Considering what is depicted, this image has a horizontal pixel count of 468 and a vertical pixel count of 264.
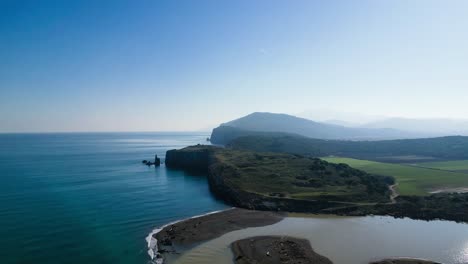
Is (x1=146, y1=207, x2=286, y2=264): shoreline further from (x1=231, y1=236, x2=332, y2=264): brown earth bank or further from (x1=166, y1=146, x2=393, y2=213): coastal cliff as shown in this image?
(x1=231, y1=236, x2=332, y2=264): brown earth bank

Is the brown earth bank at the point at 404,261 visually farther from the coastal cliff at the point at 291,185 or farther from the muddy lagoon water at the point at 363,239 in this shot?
the coastal cliff at the point at 291,185

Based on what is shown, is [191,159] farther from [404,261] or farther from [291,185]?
[404,261]

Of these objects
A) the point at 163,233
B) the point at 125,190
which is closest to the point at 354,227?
the point at 163,233

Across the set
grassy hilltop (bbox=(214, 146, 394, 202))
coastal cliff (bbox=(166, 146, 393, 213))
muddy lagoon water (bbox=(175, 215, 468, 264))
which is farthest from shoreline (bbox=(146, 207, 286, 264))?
grassy hilltop (bbox=(214, 146, 394, 202))

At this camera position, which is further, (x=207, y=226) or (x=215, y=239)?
(x=207, y=226)

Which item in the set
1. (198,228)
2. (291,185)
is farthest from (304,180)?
(198,228)

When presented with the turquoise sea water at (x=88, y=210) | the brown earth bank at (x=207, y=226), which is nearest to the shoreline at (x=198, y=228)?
the brown earth bank at (x=207, y=226)
